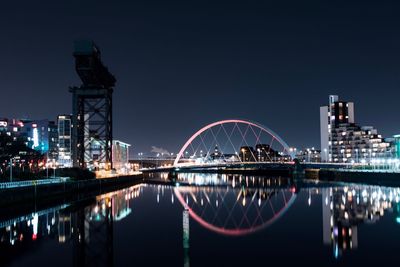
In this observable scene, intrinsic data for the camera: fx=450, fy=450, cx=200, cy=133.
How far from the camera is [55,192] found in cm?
3947

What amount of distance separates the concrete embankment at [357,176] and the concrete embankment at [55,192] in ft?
124

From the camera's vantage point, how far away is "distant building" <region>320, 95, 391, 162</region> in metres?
111

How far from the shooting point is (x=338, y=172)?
263 feet

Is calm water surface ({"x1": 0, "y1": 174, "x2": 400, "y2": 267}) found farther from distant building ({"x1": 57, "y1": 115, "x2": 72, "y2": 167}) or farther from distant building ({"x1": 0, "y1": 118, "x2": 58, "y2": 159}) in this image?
distant building ({"x1": 57, "y1": 115, "x2": 72, "y2": 167})

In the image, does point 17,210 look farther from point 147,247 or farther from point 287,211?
point 287,211

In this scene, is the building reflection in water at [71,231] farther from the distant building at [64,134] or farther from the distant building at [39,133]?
the distant building at [64,134]

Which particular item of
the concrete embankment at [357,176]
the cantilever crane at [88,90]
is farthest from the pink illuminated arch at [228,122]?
the cantilever crane at [88,90]

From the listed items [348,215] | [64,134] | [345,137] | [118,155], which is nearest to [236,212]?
[348,215]

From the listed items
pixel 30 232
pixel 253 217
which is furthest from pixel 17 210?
pixel 253 217

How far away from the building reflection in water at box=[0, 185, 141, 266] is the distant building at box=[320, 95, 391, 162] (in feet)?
289

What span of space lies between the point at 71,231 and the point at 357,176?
5699 cm

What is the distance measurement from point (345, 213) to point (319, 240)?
1106 centimetres

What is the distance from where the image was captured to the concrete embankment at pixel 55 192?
3056 cm

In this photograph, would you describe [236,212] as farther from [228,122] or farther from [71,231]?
[228,122]
